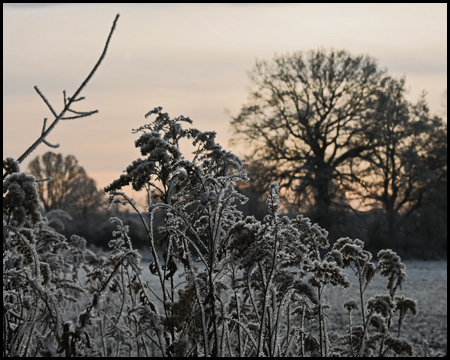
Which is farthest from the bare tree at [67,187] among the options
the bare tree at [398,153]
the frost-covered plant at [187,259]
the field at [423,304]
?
the frost-covered plant at [187,259]

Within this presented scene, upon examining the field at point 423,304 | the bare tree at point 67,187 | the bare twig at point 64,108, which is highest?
the bare tree at point 67,187

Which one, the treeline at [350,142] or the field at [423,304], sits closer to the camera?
the field at [423,304]

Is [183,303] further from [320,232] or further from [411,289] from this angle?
[411,289]

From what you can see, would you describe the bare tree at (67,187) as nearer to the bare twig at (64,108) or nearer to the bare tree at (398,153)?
the bare tree at (398,153)

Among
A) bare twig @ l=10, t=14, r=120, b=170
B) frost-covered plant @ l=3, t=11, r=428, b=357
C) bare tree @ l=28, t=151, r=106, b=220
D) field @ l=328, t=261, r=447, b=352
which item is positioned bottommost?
field @ l=328, t=261, r=447, b=352

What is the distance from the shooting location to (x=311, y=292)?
287 cm

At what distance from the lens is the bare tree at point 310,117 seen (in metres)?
32.5

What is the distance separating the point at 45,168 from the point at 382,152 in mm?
30010

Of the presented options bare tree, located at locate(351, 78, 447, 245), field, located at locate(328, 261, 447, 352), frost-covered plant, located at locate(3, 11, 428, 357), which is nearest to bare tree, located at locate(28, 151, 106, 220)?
bare tree, located at locate(351, 78, 447, 245)

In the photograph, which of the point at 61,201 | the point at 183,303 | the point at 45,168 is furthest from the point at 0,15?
the point at 45,168

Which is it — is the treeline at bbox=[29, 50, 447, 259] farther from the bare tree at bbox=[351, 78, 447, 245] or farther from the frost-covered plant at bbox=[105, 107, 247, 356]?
the frost-covered plant at bbox=[105, 107, 247, 356]

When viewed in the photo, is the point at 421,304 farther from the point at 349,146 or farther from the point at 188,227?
the point at 349,146

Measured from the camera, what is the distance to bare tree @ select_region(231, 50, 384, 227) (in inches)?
1281

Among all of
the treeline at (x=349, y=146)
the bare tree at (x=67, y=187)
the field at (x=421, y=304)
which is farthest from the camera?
the bare tree at (x=67, y=187)
